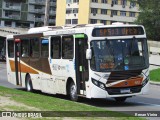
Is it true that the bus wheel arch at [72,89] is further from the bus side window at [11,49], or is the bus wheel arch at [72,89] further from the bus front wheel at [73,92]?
the bus side window at [11,49]

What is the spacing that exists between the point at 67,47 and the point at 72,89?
159cm

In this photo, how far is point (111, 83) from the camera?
15914 mm

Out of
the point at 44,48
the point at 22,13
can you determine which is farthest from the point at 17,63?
the point at 22,13

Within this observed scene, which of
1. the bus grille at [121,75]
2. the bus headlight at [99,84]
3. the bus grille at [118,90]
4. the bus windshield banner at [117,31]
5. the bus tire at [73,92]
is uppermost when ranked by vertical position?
the bus windshield banner at [117,31]

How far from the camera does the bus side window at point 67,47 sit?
17.5 metres

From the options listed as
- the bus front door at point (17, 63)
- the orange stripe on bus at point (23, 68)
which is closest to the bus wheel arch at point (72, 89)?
the orange stripe on bus at point (23, 68)

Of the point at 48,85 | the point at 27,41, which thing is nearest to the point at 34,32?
the point at 27,41

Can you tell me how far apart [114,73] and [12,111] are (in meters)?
5.23

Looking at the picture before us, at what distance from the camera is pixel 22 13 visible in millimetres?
128250

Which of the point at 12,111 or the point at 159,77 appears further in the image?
the point at 159,77

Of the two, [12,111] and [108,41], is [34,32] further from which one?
[12,111]

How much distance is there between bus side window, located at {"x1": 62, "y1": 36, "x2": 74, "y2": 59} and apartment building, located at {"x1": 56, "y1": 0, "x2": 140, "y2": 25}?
88959 millimetres

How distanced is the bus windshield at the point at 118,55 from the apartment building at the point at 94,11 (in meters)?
90.6

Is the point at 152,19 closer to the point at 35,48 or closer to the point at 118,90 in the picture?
the point at 35,48
